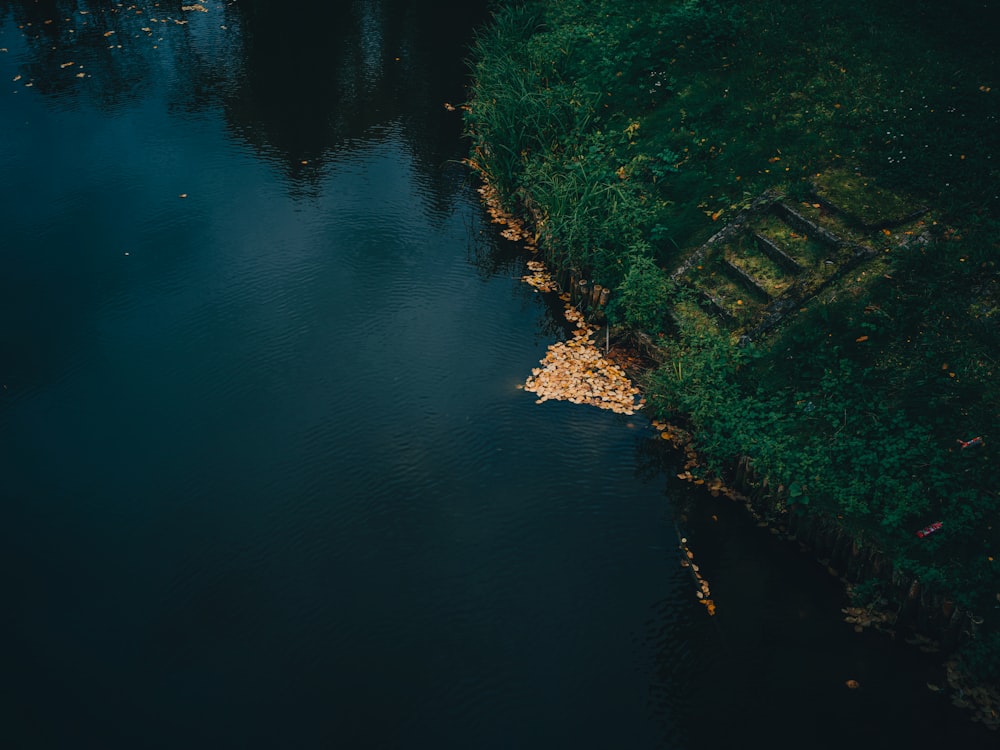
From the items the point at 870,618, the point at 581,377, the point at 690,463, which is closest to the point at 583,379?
the point at 581,377

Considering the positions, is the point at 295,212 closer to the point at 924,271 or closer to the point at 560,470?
the point at 560,470

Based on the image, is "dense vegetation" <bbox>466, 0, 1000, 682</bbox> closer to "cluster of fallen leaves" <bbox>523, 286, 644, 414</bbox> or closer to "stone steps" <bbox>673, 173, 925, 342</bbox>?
"stone steps" <bbox>673, 173, 925, 342</bbox>

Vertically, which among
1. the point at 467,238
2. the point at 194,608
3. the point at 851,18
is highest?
the point at 851,18

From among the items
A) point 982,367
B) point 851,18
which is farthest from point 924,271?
point 851,18

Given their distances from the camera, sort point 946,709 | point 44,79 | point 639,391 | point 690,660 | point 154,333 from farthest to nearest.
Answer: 1. point 44,79
2. point 154,333
3. point 639,391
4. point 690,660
5. point 946,709

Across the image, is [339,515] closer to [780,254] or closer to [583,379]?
[583,379]

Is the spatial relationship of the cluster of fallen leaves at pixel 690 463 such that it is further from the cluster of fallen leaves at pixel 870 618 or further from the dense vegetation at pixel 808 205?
the cluster of fallen leaves at pixel 870 618

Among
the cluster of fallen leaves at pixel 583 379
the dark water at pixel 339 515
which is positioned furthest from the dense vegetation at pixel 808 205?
the dark water at pixel 339 515
